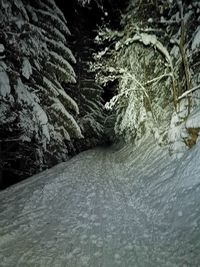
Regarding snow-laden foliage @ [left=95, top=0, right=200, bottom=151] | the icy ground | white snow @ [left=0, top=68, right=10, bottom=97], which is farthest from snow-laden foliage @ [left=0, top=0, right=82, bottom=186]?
the icy ground

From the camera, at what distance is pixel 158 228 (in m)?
6.29

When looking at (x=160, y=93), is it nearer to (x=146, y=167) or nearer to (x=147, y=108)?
(x=147, y=108)

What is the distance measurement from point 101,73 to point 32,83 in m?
3.41

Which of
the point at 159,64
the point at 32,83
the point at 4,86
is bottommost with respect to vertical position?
the point at 159,64

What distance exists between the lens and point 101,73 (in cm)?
1559

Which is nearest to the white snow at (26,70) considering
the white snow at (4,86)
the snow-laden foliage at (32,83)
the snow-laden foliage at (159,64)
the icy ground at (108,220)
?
the snow-laden foliage at (32,83)

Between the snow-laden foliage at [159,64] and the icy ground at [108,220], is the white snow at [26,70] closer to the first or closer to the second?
the snow-laden foliage at [159,64]

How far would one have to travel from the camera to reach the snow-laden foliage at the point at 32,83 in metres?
11.7

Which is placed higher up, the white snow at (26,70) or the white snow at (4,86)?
the white snow at (26,70)

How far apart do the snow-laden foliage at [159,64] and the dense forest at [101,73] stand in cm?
4

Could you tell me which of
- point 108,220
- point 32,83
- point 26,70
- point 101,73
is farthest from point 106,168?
point 108,220

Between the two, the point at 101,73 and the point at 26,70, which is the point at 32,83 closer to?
the point at 26,70

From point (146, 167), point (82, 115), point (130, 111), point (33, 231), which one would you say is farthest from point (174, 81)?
point (82, 115)

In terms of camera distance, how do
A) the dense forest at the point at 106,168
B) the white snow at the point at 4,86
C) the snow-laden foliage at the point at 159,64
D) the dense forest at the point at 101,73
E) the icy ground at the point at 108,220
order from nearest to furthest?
the icy ground at the point at 108,220 → the dense forest at the point at 106,168 → the white snow at the point at 4,86 → the snow-laden foliage at the point at 159,64 → the dense forest at the point at 101,73
